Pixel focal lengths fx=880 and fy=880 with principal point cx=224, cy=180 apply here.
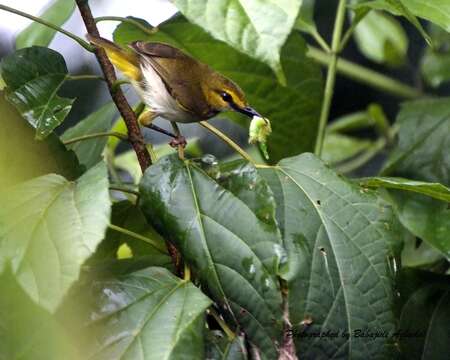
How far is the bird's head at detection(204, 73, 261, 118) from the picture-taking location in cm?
99

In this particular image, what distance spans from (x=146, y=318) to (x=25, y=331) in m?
0.11

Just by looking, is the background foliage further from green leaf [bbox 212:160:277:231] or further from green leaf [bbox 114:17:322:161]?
green leaf [bbox 114:17:322:161]

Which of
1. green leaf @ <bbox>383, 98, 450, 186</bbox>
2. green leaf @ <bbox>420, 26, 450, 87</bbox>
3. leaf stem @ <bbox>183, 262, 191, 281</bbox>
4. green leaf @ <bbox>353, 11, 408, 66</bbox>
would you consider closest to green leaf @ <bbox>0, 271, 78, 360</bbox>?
leaf stem @ <bbox>183, 262, 191, 281</bbox>

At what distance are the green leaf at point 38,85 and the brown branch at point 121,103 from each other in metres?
0.04

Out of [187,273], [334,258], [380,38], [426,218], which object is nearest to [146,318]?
[187,273]

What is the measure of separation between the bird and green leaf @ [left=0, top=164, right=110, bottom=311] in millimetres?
199

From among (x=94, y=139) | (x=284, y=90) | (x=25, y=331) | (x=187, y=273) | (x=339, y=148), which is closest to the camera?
(x=25, y=331)

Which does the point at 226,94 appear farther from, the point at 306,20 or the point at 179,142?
the point at 306,20

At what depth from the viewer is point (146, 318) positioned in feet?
2.53

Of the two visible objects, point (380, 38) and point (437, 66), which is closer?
point (437, 66)

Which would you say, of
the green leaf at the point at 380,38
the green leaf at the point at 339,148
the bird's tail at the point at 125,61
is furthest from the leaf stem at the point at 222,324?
the green leaf at the point at 380,38

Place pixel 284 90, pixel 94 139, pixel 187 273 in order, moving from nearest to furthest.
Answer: pixel 187 273 → pixel 94 139 → pixel 284 90

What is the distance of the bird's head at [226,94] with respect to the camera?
3.26 ft

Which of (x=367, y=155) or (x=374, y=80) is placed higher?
(x=374, y=80)
